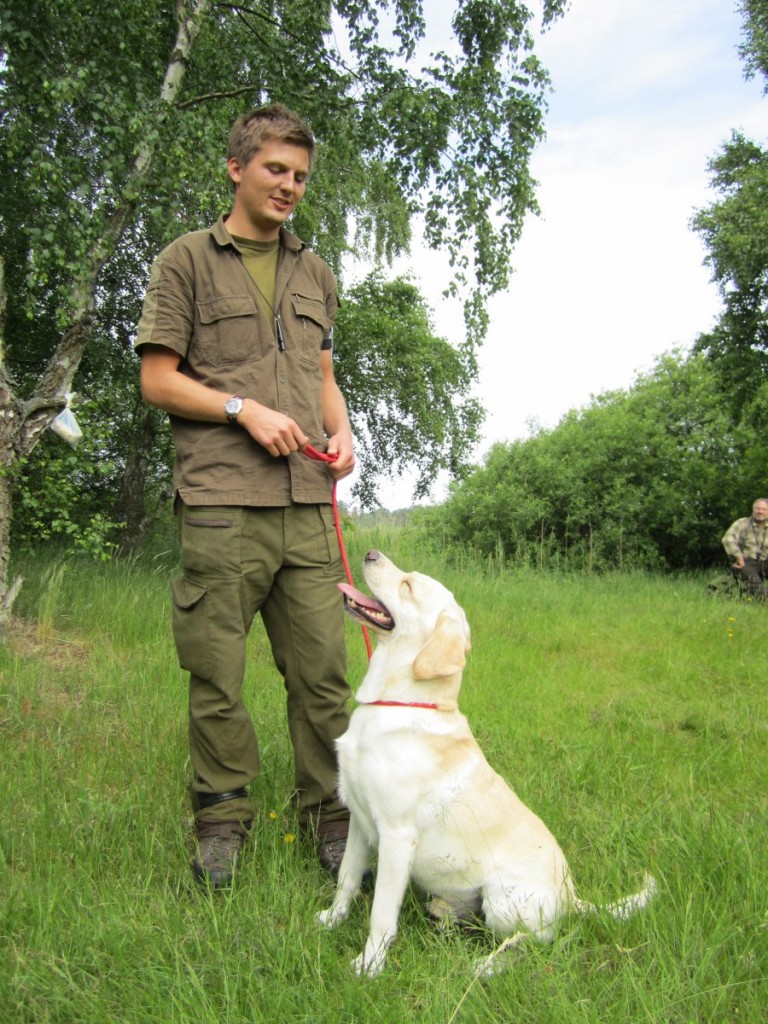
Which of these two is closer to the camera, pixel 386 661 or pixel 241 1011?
pixel 241 1011

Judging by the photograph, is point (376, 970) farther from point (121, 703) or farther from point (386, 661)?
point (121, 703)

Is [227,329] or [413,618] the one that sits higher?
[227,329]

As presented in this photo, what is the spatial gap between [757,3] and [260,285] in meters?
14.6

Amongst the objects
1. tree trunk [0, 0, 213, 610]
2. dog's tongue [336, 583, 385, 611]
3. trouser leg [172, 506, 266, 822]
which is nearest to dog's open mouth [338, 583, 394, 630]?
dog's tongue [336, 583, 385, 611]

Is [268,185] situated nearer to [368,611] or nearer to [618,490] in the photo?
[368,611]

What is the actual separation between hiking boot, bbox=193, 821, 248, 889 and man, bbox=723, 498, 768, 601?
979cm

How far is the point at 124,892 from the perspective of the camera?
8.01ft

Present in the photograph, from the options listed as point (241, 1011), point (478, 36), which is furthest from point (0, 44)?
point (241, 1011)

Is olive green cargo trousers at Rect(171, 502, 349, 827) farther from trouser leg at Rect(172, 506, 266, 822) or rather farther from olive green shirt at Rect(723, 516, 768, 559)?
olive green shirt at Rect(723, 516, 768, 559)

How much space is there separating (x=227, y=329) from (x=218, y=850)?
1801 millimetres

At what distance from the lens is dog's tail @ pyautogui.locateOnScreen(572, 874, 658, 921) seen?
→ 2.38 metres

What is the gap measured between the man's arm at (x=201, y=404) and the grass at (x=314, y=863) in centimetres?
141

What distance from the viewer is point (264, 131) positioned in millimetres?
2764

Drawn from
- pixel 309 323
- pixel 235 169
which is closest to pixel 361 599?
pixel 309 323
